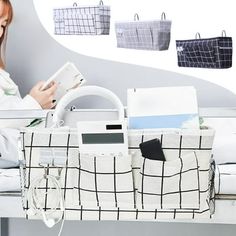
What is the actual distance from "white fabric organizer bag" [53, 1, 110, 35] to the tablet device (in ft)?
0.59

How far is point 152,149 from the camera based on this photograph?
104 centimetres

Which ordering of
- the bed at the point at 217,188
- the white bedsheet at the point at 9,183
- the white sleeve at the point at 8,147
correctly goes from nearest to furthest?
the bed at the point at 217,188, the white bedsheet at the point at 9,183, the white sleeve at the point at 8,147

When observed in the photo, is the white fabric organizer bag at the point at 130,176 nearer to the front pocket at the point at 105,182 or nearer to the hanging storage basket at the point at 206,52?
the front pocket at the point at 105,182

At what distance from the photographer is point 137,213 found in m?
1.09

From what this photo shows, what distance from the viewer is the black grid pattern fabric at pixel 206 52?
1.79 metres

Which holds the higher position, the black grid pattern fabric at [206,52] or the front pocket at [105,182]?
the black grid pattern fabric at [206,52]

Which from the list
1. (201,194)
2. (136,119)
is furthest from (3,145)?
(201,194)

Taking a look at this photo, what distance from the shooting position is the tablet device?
180 cm

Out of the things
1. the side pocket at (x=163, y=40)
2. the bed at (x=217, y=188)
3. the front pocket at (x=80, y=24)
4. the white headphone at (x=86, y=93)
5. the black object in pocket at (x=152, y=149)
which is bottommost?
the bed at (x=217, y=188)

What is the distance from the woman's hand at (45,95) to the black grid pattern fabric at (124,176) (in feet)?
2.47

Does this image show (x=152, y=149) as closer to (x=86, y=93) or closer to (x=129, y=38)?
(x=86, y=93)

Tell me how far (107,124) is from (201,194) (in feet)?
0.85

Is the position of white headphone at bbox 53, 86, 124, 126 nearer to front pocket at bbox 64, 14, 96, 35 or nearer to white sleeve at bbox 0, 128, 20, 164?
white sleeve at bbox 0, 128, 20, 164

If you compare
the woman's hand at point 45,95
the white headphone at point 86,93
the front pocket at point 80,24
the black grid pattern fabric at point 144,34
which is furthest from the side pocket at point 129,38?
the white headphone at point 86,93
